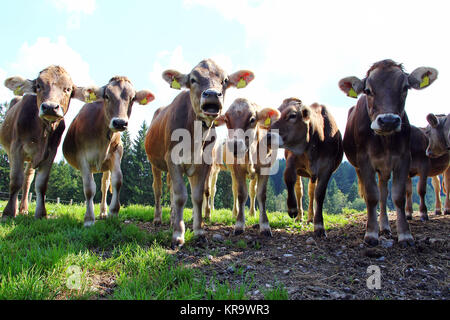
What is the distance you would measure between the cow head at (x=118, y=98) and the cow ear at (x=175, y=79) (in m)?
1.12

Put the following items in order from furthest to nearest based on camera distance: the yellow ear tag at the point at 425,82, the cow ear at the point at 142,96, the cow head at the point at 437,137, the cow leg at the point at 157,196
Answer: the cow head at the point at 437,137 → the cow leg at the point at 157,196 → the cow ear at the point at 142,96 → the yellow ear tag at the point at 425,82

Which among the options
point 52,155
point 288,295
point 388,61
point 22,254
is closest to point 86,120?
point 52,155

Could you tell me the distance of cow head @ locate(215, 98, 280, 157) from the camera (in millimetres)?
6732

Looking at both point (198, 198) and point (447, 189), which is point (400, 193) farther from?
point (447, 189)

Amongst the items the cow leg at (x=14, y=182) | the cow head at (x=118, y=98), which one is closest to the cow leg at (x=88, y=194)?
the cow head at (x=118, y=98)

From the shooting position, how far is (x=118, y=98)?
6.60 meters

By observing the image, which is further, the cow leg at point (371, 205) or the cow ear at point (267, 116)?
the cow ear at point (267, 116)

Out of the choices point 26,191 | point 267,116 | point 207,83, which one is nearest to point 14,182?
point 26,191

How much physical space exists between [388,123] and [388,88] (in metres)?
0.75

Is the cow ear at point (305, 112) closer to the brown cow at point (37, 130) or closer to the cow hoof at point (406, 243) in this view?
the cow hoof at point (406, 243)

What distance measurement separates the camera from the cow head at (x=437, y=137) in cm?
904

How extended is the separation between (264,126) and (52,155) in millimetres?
4992

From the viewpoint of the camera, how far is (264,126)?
7.36m
